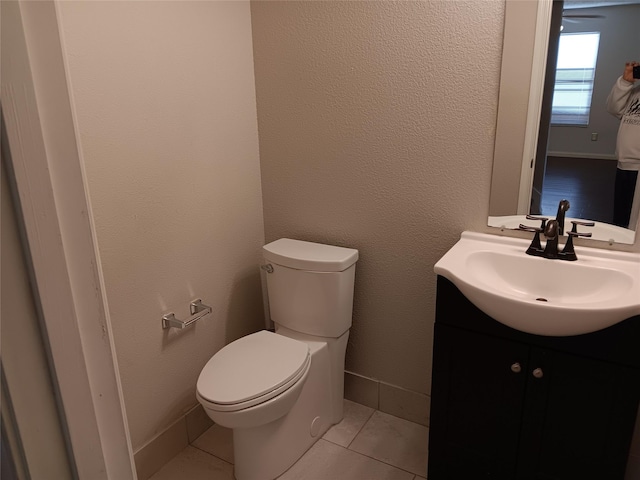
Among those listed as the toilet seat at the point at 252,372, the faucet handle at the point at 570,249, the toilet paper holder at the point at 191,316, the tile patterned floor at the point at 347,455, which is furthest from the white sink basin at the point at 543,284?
the toilet paper holder at the point at 191,316

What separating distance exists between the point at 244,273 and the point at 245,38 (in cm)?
103

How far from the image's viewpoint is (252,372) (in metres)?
1.76

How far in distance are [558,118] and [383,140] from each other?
62 cm

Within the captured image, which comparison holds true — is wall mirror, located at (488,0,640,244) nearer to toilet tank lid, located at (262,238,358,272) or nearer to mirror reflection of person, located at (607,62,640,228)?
mirror reflection of person, located at (607,62,640,228)

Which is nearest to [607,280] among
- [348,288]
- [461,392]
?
[461,392]

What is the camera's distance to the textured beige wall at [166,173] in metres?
1.59

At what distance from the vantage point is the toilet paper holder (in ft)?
6.30

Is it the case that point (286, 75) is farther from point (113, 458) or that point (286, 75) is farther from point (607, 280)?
point (113, 458)

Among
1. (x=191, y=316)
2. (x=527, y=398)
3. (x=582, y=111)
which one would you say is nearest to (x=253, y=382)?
(x=191, y=316)

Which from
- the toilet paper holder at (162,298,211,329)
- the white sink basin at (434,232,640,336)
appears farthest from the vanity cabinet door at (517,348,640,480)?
the toilet paper holder at (162,298,211,329)

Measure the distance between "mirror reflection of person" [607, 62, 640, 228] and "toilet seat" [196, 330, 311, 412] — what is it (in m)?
1.20

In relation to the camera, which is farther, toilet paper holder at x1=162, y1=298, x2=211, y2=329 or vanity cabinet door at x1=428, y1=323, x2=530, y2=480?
toilet paper holder at x1=162, y1=298, x2=211, y2=329

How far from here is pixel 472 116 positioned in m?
1.77

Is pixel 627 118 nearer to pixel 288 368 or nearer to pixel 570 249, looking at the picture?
pixel 570 249
